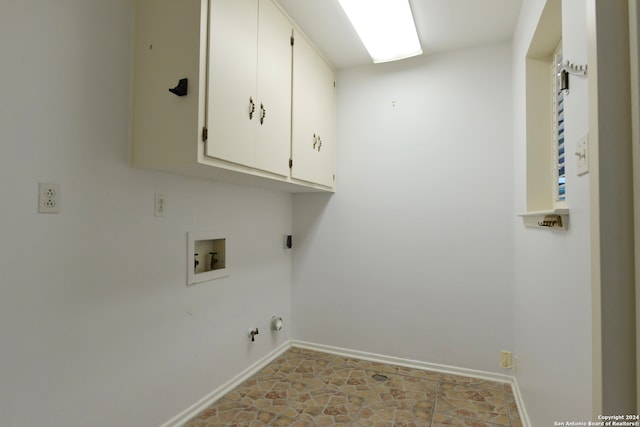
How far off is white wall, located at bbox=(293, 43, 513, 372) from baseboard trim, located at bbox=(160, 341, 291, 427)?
0.36 metres

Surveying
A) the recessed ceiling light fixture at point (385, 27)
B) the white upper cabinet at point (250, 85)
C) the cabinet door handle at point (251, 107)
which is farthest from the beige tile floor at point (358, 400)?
the recessed ceiling light fixture at point (385, 27)

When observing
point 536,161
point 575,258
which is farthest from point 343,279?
point 575,258

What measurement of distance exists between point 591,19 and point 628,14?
67mm

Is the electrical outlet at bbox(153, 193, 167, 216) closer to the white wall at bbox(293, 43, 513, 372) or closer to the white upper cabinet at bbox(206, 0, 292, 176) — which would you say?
the white upper cabinet at bbox(206, 0, 292, 176)

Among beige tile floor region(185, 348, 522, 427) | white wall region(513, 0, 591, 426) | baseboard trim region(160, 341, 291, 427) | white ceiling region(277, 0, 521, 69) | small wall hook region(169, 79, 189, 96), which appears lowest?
beige tile floor region(185, 348, 522, 427)

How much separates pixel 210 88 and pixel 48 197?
0.79 m

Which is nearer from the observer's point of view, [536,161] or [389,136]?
[536,161]

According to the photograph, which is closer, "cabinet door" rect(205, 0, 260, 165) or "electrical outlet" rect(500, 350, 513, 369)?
"cabinet door" rect(205, 0, 260, 165)

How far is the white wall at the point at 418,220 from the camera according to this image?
7.89 ft

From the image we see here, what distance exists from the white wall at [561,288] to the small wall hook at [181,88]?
1465 millimetres

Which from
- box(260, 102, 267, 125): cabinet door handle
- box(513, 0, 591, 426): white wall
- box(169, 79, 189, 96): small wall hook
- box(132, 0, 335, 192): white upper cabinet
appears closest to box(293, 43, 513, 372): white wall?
box(513, 0, 591, 426): white wall

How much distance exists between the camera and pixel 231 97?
162 cm

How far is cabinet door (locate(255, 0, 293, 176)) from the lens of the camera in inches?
73.9

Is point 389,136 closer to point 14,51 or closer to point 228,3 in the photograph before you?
point 228,3
